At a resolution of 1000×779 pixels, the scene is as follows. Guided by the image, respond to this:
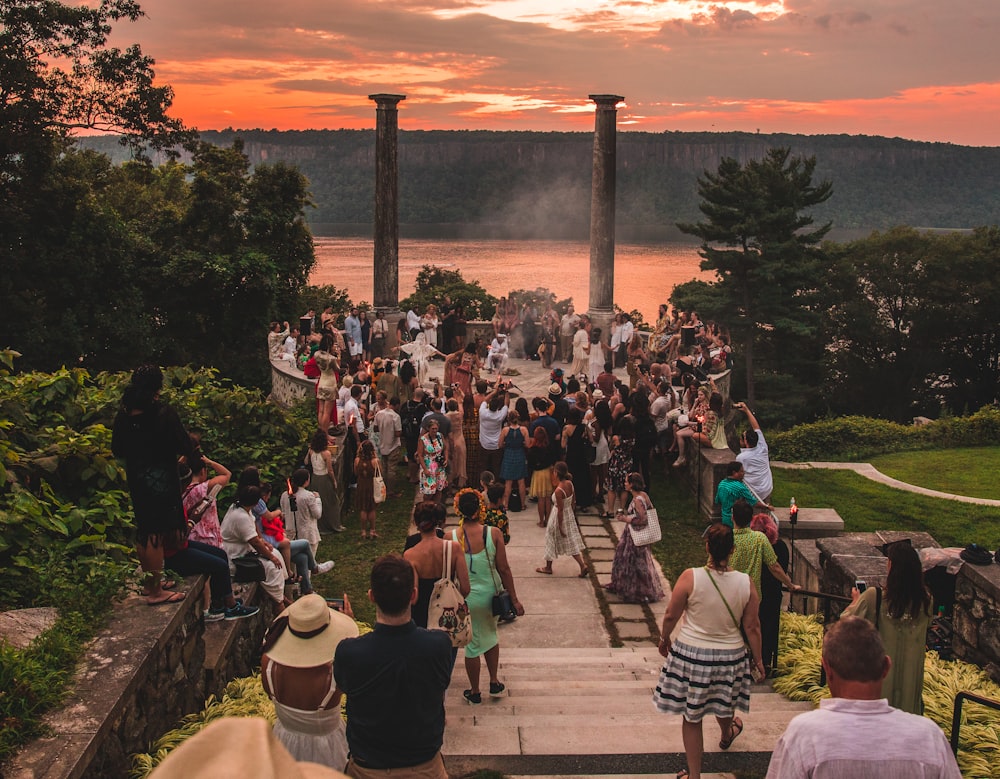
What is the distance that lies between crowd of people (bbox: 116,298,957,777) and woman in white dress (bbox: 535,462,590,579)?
0.02m

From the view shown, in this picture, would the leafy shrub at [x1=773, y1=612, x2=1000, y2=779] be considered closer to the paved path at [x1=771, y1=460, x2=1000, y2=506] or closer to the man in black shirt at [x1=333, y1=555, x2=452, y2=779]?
the man in black shirt at [x1=333, y1=555, x2=452, y2=779]

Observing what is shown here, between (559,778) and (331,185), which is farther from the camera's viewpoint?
(331,185)

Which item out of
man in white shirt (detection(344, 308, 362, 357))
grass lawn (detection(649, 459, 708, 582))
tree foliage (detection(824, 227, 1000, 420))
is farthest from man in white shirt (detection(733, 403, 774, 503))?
tree foliage (detection(824, 227, 1000, 420))

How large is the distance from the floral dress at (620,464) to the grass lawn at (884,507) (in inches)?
94.0

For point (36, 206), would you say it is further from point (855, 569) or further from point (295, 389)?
point (855, 569)

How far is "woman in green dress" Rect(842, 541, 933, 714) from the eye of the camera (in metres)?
5.68

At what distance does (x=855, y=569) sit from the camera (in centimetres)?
815

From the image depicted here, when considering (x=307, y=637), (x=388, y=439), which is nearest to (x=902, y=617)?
(x=307, y=637)

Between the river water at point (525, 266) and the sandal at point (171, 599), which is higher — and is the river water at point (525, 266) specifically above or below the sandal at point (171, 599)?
below

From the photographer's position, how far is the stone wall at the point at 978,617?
703 centimetres

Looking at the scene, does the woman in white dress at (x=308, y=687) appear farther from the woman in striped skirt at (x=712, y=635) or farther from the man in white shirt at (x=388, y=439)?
the man in white shirt at (x=388, y=439)

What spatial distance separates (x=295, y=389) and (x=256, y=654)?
11.8 metres

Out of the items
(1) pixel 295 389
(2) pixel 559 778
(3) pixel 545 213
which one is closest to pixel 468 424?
(1) pixel 295 389

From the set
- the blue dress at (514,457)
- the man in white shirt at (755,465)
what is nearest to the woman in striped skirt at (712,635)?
the man in white shirt at (755,465)
